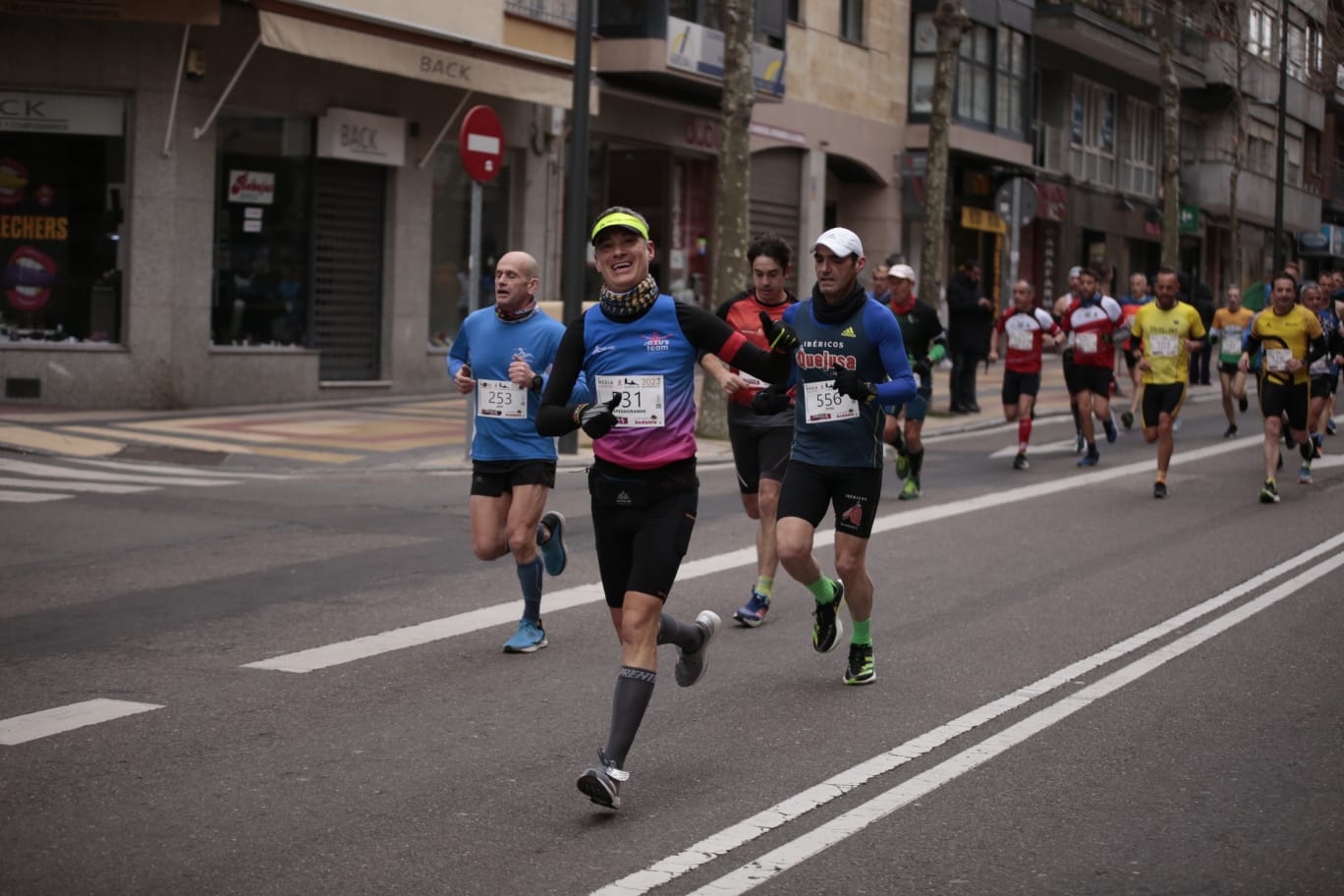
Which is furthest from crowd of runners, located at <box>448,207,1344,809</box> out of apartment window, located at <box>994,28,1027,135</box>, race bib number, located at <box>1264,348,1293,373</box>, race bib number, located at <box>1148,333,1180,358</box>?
apartment window, located at <box>994,28,1027,135</box>

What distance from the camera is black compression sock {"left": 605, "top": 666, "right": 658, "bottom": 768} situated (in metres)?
5.77

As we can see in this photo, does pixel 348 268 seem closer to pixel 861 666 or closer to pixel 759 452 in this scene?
pixel 759 452

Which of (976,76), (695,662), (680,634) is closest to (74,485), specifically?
(695,662)

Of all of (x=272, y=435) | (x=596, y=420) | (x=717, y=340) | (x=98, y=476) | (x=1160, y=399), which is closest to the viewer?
(x=596, y=420)

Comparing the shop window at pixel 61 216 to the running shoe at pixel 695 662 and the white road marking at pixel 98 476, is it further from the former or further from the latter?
the running shoe at pixel 695 662

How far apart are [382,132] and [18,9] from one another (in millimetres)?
5348

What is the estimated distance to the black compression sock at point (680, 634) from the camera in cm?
643

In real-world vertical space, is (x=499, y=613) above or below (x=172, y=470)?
below

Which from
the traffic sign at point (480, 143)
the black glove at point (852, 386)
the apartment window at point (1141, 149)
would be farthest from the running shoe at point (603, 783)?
the apartment window at point (1141, 149)

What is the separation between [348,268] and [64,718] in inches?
675

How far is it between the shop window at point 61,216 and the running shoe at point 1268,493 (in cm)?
1265

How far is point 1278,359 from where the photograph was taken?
15281 millimetres

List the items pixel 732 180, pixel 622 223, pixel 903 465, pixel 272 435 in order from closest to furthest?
pixel 622 223
pixel 903 465
pixel 272 435
pixel 732 180

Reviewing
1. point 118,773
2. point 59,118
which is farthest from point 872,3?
point 118,773
